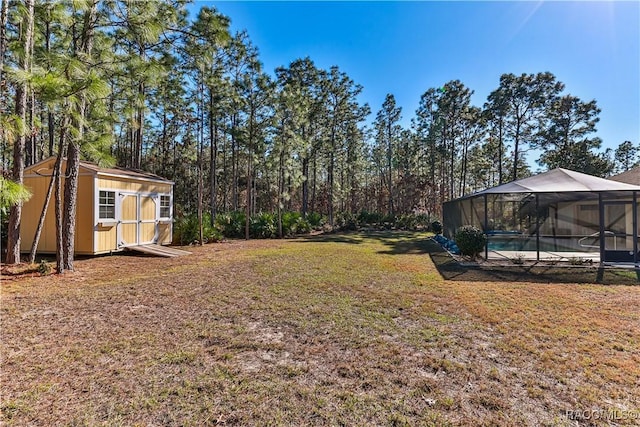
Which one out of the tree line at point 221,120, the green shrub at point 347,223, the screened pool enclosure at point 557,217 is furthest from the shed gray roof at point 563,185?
the green shrub at point 347,223

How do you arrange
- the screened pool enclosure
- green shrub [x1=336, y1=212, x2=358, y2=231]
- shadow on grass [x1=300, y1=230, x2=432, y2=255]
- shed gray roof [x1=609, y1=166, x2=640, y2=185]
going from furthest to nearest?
green shrub [x1=336, y1=212, x2=358, y2=231]
shed gray roof [x1=609, y1=166, x2=640, y2=185]
shadow on grass [x1=300, y1=230, x2=432, y2=255]
the screened pool enclosure

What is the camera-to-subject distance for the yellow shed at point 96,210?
26.9 ft

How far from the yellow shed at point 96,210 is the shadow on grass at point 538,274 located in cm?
934

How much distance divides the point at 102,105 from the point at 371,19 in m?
8.13

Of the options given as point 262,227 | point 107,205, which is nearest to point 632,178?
point 262,227

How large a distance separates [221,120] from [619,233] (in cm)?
1733

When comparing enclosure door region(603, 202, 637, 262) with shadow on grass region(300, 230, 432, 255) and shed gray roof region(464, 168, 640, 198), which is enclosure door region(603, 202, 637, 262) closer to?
shed gray roof region(464, 168, 640, 198)

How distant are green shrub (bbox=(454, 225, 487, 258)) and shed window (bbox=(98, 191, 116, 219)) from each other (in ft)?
34.2

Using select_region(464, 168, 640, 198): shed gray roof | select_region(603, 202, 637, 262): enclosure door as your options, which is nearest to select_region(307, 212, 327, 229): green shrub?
select_region(464, 168, 640, 198): shed gray roof

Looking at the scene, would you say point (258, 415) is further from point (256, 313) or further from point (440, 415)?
point (256, 313)

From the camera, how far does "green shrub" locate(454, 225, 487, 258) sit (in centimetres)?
829

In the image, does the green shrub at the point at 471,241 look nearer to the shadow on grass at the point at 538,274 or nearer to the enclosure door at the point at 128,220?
the shadow on grass at the point at 538,274

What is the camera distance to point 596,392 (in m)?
2.26

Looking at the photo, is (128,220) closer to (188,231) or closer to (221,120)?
(188,231)
